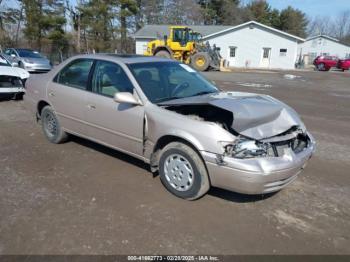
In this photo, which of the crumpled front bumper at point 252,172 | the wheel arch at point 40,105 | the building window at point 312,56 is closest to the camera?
the crumpled front bumper at point 252,172

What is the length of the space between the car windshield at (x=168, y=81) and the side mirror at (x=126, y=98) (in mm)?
194

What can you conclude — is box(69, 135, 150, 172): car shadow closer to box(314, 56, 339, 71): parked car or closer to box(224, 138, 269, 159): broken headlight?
box(224, 138, 269, 159): broken headlight

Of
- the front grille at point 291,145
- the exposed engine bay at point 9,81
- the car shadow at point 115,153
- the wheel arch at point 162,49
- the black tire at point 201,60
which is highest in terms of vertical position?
the wheel arch at point 162,49

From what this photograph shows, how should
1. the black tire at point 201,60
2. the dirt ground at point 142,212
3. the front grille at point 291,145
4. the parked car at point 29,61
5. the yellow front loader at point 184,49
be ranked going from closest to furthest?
the dirt ground at point 142,212 < the front grille at point 291,145 < the parked car at point 29,61 < the black tire at point 201,60 < the yellow front loader at point 184,49

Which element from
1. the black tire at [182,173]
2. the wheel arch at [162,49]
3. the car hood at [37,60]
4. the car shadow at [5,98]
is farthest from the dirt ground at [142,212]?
the wheel arch at [162,49]

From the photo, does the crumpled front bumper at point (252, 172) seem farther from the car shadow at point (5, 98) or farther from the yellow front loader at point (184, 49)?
the yellow front loader at point (184, 49)

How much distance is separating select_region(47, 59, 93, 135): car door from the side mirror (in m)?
1.00

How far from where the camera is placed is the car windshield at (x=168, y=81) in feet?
13.0

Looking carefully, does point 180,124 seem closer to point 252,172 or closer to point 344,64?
point 252,172

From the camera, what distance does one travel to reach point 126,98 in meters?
3.69

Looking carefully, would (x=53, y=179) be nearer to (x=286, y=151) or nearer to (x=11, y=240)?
(x=11, y=240)

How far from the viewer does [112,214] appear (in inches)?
127

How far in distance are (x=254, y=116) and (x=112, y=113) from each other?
6.21ft

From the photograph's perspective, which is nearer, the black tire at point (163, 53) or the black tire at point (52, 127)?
the black tire at point (52, 127)
